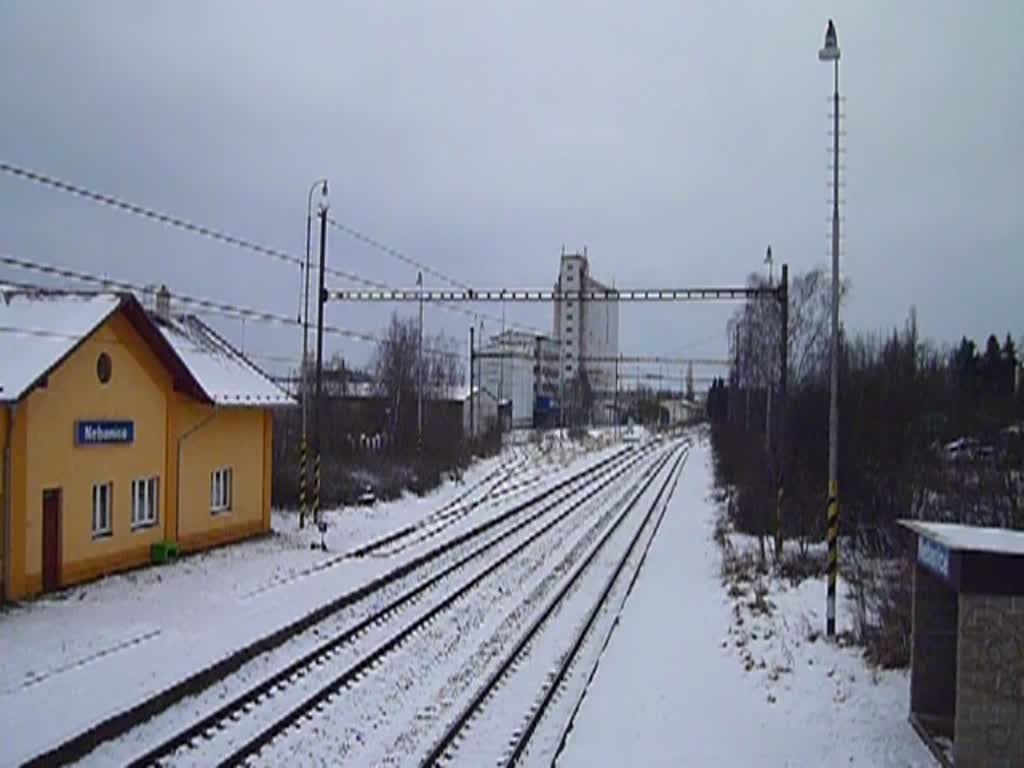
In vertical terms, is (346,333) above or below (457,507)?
above

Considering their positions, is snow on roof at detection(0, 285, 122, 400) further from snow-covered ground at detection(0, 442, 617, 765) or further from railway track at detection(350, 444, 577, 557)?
railway track at detection(350, 444, 577, 557)

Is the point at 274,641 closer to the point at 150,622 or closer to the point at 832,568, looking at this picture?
the point at 150,622

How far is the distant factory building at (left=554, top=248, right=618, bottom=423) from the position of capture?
61.8 m

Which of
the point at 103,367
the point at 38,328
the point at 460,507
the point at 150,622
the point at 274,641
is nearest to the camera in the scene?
the point at 274,641

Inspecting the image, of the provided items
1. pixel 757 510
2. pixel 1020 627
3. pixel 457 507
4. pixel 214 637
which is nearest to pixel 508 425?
pixel 457 507

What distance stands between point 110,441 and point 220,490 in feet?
17.0

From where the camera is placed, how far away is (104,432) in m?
19.6

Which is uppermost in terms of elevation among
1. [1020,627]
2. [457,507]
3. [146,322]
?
[146,322]

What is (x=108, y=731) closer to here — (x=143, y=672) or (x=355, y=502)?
(x=143, y=672)

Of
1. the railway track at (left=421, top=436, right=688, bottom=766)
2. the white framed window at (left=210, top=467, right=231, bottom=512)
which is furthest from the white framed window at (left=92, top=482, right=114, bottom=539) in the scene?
the railway track at (left=421, top=436, right=688, bottom=766)

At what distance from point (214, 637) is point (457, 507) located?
63.2ft

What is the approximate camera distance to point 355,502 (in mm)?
32844

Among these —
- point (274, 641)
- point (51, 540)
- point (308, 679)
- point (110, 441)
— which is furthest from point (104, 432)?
point (308, 679)

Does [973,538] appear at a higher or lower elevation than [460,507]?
higher
